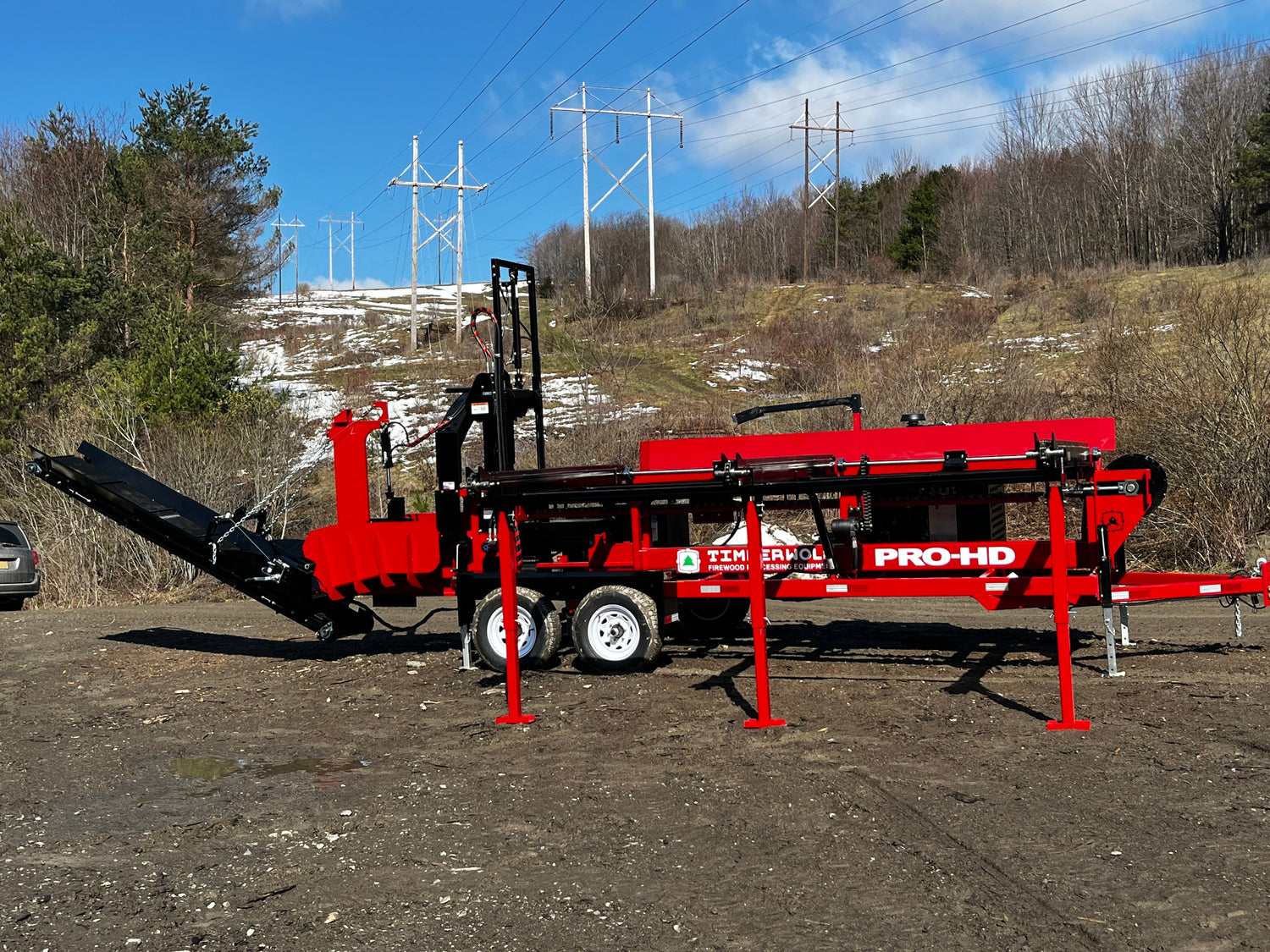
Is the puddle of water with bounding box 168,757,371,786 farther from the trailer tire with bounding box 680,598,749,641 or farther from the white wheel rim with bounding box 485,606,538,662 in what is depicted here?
the trailer tire with bounding box 680,598,749,641

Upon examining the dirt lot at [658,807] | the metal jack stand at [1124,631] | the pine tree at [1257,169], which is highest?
the pine tree at [1257,169]

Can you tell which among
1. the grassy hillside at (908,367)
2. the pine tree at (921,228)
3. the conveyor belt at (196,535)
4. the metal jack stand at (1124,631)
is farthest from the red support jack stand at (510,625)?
the pine tree at (921,228)

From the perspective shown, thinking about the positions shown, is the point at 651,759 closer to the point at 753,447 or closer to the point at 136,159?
the point at 753,447

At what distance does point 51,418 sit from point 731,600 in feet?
60.9

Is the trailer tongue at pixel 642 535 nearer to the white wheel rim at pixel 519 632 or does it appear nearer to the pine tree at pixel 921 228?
the white wheel rim at pixel 519 632

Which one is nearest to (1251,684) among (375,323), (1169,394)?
(1169,394)

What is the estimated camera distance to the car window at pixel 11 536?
1747 cm

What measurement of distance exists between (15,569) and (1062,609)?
15.8 m

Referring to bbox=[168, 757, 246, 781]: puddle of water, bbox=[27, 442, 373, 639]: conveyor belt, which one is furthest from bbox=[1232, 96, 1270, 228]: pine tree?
bbox=[168, 757, 246, 781]: puddle of water

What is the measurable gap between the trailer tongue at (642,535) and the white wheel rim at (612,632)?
0.02 m

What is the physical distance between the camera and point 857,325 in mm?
44500

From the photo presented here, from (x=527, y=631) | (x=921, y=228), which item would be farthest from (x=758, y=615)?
(x=921, y=228)

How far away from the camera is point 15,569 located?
17.4 metres

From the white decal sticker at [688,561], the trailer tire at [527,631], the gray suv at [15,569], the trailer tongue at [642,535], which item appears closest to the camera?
the trailer tongue at [642,535]
